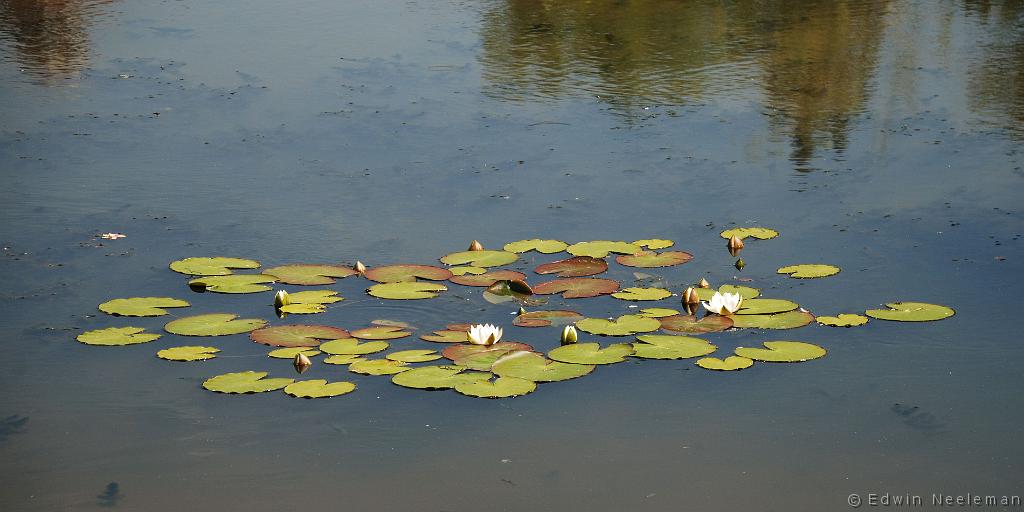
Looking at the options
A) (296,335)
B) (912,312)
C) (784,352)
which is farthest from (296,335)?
(912,312)

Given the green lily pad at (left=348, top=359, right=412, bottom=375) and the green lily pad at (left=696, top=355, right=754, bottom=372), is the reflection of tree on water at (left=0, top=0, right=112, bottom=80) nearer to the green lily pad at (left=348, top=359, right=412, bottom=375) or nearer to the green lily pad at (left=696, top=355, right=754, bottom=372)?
the green lily pad at (left=348, top=359, right=412, bottom=375)

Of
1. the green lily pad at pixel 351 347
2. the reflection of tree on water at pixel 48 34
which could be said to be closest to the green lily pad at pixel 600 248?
the green lily pad at pixel 351 347

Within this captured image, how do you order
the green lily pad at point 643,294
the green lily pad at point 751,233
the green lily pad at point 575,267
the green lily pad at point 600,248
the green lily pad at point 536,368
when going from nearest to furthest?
1. the green lily pad at point 536,368
2. the green lily pad at point 643,294
3. the green lily pad at point 575,267
4. the green lily pad at point 600,248
5. the green lily pad at point 751,233

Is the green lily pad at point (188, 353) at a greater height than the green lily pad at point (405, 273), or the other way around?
the green lily pad at point (405, 273)

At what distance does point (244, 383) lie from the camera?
3520mm

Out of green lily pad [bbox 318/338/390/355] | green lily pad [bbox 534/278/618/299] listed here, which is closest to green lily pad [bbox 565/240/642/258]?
green lily pad [bbox 534/278/618/299]

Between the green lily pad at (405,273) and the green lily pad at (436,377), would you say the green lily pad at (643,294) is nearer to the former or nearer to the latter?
the green lily pad at (405,273)

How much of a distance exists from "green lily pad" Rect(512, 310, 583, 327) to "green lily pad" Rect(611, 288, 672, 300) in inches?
8.9

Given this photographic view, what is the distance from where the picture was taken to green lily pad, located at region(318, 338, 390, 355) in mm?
3738

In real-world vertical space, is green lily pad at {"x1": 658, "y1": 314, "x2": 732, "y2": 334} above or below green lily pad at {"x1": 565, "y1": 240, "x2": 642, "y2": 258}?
below

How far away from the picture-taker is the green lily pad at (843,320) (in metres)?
3.87

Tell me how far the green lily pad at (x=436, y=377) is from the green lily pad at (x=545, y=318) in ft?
1.44

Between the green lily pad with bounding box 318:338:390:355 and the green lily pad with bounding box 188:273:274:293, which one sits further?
the green lily pad with bounding box 188:273:274:293

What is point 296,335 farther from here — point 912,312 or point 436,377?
point 912,312
